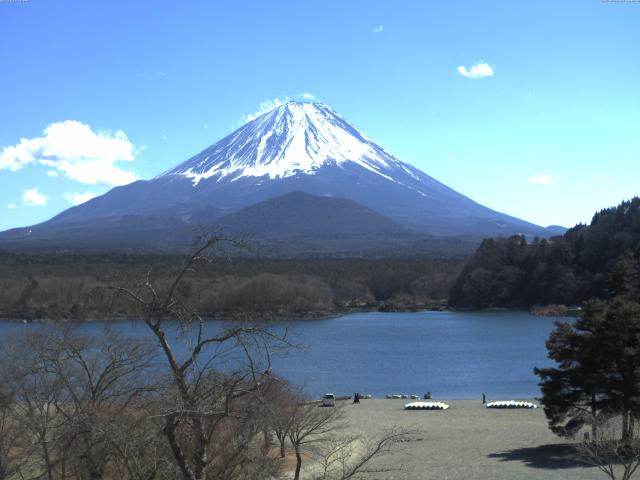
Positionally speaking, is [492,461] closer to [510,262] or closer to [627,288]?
[627,288]

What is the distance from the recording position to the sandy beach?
568 inches

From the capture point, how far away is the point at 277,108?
188 meters

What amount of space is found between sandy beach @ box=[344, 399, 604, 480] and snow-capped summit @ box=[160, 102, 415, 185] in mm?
157663

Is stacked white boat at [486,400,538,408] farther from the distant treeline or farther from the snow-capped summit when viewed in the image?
the snow-capped summit

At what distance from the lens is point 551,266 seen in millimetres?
65688

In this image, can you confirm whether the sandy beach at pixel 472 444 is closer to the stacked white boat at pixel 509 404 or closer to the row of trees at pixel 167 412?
the stacked white boat at pixel 509 404

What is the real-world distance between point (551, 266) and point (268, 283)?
22.6m

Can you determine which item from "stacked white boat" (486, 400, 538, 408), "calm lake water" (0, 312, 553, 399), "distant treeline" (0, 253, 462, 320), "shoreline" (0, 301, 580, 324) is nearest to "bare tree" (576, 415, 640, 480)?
"calm lake water" (0, 312, 553, 399)

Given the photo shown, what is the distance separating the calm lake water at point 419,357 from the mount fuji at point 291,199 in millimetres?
64919

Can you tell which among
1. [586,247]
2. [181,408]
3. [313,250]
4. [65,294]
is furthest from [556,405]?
[313,250]

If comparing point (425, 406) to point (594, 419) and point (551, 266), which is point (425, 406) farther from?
point (551, 266)

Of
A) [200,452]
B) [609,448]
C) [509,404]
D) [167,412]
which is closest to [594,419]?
[609,448]

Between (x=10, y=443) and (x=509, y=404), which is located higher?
(x=10, y=443)

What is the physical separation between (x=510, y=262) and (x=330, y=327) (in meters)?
22.2
